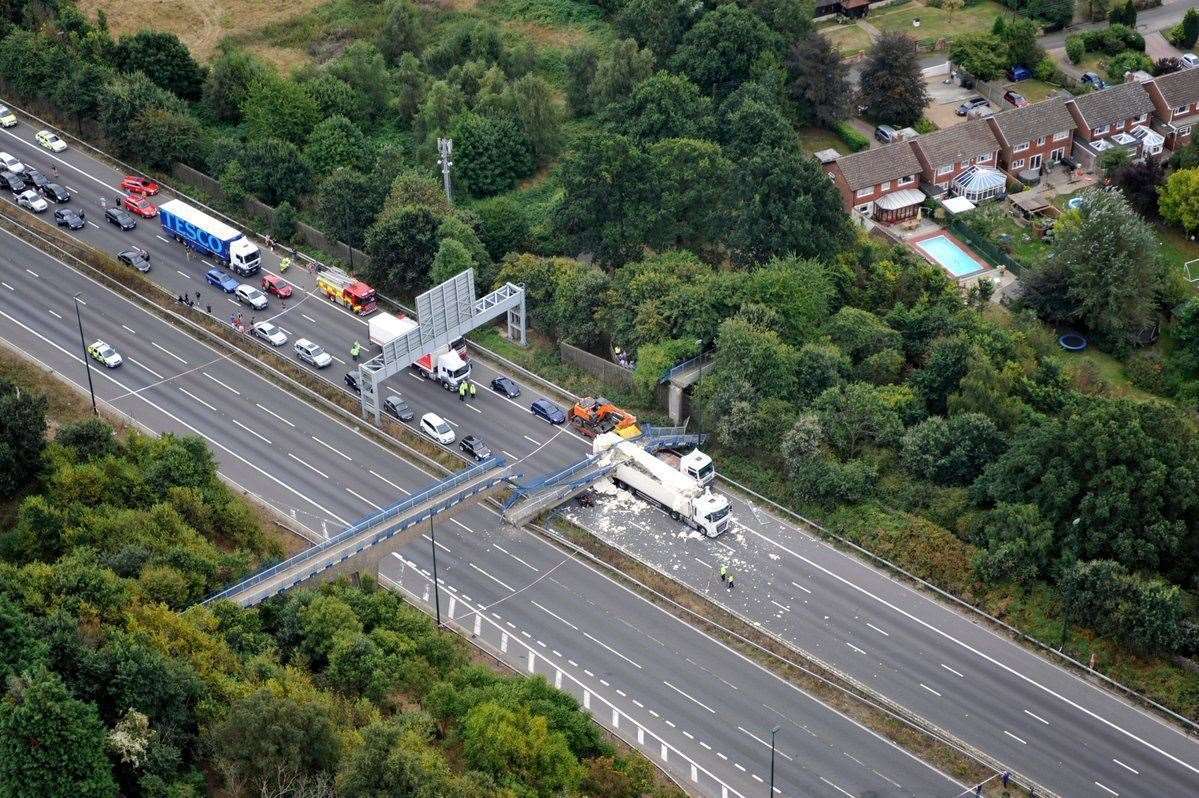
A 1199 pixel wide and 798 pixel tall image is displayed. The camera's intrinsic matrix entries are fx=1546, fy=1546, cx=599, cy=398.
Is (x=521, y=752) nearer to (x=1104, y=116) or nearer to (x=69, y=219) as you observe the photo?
(x=69, y=219)

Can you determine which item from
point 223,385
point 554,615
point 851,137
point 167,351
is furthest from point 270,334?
point 851,137

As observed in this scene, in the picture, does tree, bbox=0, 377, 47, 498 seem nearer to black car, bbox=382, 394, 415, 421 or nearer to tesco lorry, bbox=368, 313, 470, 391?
black car, bbox=382, 394, 415, 421

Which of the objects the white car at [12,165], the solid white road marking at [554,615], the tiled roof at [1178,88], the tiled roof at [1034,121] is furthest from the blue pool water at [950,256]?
the white car at [12,165]

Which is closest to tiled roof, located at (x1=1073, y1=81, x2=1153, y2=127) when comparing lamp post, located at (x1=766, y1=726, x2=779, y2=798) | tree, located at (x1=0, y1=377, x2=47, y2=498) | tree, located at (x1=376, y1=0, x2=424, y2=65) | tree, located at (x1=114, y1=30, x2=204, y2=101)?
tree, located at (x1=376, y1=0, x2=424, y2=65)

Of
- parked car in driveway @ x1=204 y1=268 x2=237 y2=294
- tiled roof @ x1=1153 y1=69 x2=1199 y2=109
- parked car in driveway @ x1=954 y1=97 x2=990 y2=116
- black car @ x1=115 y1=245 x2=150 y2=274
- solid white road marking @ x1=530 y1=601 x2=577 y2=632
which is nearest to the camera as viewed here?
solid white road marking @ x1=530 y1=601 x2=577 y2=632

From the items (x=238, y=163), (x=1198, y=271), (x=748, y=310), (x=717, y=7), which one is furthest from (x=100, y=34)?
(x=1198, y=271)

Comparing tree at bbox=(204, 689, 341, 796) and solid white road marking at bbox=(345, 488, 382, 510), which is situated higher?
tree at bbox=(204, 689, 341, 796)

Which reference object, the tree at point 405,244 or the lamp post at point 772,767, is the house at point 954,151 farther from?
the lamp post at point 772,767
